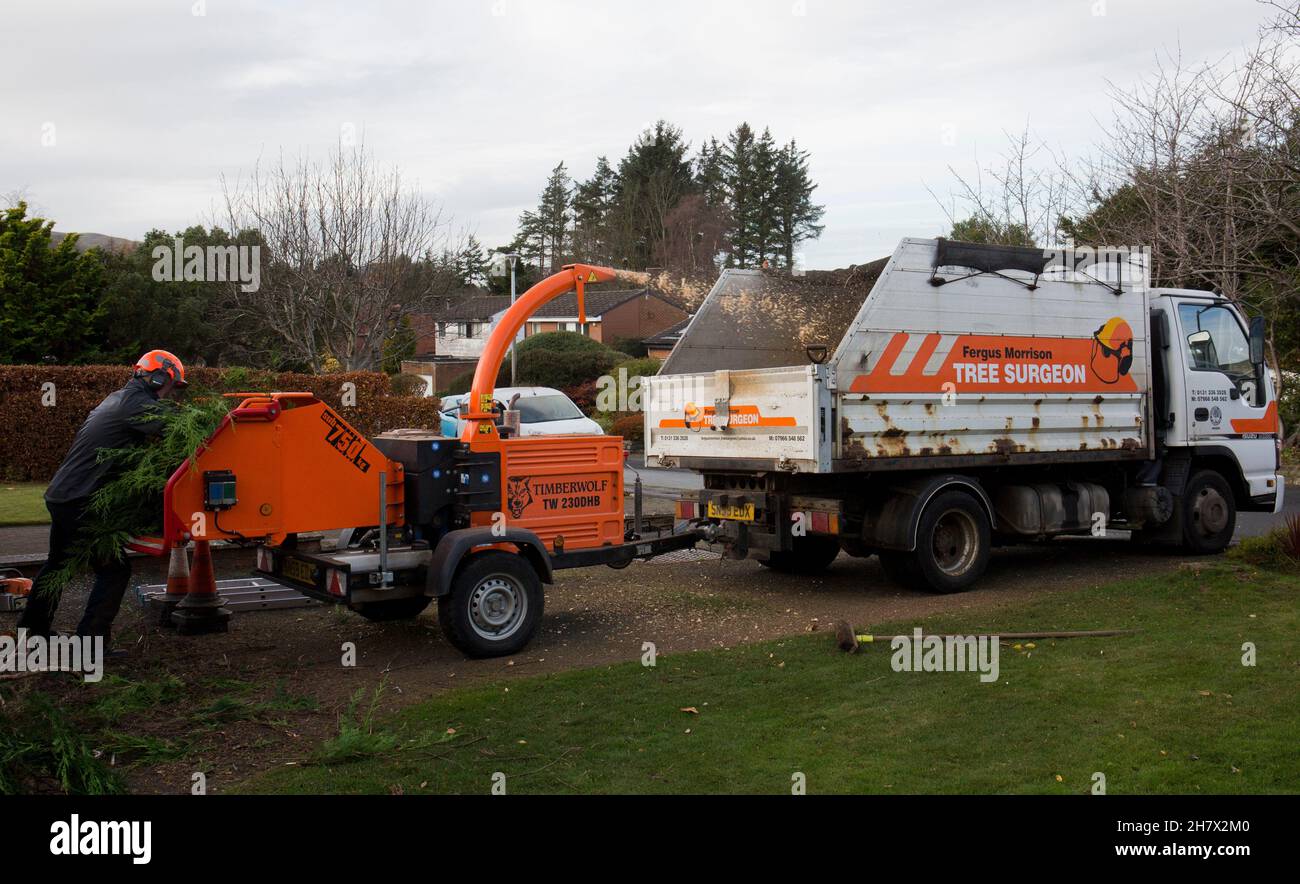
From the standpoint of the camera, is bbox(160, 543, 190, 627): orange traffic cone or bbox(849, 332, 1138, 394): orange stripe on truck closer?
bbox(160, 543, 190, 627): orange traffic cone

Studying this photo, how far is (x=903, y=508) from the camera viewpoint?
398 inches

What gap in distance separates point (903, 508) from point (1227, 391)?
491 cm

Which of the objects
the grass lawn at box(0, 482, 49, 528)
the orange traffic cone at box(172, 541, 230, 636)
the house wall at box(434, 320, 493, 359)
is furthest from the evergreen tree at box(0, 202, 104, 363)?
the house wall at box(434, 320, 493, 359)

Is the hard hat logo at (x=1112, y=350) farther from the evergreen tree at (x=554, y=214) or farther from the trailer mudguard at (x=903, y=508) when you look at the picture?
the evergreen tree at (x=554, y=214)

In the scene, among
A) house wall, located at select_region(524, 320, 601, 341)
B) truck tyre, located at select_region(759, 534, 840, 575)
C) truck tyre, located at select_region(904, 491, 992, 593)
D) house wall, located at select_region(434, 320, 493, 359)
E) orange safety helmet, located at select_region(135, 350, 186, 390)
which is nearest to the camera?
orange safety helmet, located at select_region(135, 350, 186, 390)

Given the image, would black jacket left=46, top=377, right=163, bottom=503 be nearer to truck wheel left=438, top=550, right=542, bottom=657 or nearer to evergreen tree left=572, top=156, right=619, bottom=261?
truck wheel left=438, top=550, right=542, bottom=657

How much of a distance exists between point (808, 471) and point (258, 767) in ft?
17.6

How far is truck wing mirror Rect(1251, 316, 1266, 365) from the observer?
12.2 meters

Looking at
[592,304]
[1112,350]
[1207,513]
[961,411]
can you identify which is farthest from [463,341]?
[961,411]

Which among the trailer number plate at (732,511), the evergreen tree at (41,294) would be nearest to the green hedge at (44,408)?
the evergreen tree at (41,294)

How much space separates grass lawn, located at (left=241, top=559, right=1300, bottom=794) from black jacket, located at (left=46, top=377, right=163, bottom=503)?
8.30 ft

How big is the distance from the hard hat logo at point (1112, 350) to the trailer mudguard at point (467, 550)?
6.38 meters
